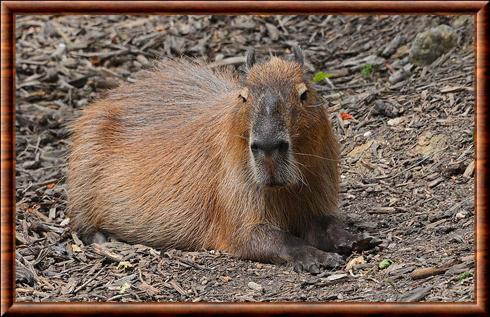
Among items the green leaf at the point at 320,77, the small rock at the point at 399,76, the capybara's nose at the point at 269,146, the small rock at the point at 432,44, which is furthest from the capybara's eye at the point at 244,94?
the small rock at the point at 432,44

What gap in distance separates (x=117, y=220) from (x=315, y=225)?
2.03 metres

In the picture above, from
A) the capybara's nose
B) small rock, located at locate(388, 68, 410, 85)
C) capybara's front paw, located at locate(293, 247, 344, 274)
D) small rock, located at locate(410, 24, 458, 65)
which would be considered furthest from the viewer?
small rock, located at locate(388, 68, 410, 85)

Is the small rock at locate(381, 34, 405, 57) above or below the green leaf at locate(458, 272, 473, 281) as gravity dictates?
above

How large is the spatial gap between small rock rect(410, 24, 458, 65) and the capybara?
229cm

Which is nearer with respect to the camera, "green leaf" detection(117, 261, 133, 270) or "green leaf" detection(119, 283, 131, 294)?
"green leaf" detection(119, 283, 131, 294)

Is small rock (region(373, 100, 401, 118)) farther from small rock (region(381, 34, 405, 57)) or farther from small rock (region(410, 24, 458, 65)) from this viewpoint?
small rock (region(381, 34, 405, 57))

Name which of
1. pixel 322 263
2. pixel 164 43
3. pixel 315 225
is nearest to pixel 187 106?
pixel 315 225

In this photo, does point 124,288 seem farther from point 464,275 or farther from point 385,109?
point 385,109

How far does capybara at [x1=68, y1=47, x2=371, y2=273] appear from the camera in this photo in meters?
6.59

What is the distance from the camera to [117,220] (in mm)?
8188

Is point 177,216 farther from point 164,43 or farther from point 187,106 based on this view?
point 164,43

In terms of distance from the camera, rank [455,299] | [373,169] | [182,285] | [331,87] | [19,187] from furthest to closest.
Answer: [331,87] < [19,187] < [373,169] < [182,285] < [455,299]

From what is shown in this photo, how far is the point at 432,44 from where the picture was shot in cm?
960

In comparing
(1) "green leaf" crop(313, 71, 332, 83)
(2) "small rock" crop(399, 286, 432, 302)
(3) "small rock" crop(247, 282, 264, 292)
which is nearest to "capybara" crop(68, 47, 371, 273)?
(3) "small rock" crop(247, 282, 264, 292)
